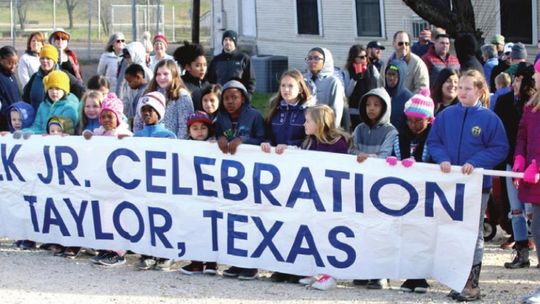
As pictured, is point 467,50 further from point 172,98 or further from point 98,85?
point 98,85

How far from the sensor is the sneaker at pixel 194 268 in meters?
9.39

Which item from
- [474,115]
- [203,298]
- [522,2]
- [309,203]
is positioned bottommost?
[203,298]

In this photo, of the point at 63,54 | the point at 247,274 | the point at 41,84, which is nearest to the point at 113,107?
the point at 247,274

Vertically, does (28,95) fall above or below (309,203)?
above

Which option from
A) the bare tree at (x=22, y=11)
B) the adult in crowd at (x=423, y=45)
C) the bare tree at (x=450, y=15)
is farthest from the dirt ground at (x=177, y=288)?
the bare tree at (x=22, y=11)

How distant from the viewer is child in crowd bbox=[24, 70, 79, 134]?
10.8 metres

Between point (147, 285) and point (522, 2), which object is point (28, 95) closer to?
point (147, 285)

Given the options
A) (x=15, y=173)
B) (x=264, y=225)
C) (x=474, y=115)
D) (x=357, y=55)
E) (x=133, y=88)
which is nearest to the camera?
(x=474, y=115)

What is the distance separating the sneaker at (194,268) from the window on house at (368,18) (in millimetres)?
16900

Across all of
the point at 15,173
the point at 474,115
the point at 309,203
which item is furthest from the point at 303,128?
the point at 15,173

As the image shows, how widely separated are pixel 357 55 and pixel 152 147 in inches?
155

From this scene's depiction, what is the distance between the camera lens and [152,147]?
9531 millimetres

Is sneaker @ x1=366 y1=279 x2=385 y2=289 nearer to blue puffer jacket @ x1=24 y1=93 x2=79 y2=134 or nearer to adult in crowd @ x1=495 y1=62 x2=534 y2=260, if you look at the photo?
adult in crowd @ x1=495 y1=62 x2=534 y2=260

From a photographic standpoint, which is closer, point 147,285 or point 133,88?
point 147,285
